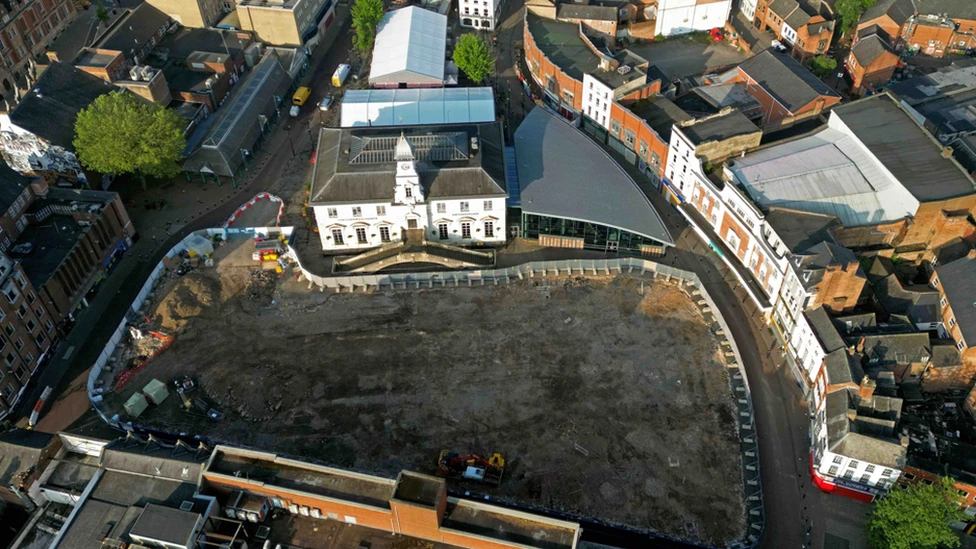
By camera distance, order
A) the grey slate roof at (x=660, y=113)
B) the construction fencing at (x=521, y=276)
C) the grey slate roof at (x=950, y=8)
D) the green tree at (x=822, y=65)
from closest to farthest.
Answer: the construction fencing at (x=521, y=276)
the grey slate roof at (x=660, y=113)
the green tree at (x=822, y=65)
the grey slate roof at (x=950, y=8)

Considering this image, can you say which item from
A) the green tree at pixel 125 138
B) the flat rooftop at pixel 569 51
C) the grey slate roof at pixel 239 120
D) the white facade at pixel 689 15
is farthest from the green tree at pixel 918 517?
the white facade at pixel 689 15

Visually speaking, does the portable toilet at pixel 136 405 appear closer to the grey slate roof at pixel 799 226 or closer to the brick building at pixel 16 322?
the brick building at pixel 16 322

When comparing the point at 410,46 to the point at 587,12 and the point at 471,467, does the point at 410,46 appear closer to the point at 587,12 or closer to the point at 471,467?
the point at 587,12

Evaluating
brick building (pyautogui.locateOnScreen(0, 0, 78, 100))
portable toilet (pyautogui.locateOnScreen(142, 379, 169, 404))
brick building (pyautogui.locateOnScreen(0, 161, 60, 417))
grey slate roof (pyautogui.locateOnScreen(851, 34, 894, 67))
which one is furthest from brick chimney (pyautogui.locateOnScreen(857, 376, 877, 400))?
brick building (pyautogui.locateOnScreen(0, 0, 78, 100))

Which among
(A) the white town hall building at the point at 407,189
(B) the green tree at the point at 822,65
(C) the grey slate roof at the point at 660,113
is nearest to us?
(A) the white town hall building at the point at 407,189

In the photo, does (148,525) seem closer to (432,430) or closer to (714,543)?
(432,430)

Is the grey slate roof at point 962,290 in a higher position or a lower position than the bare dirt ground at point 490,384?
higher
